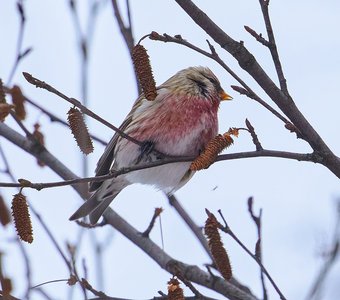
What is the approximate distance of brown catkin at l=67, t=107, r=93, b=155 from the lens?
2688mm

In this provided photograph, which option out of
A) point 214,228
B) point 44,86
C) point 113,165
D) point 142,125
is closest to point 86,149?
point 44,86

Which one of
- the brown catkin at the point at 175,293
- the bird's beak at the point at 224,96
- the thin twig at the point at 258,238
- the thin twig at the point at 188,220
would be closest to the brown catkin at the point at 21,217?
the brown catkin at the point at 175,293

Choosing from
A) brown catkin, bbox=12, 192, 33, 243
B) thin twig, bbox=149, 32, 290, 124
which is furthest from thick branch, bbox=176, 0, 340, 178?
brown catkin, bbox=12, 192, 33, 243

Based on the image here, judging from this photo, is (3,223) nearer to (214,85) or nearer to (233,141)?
(233,141)

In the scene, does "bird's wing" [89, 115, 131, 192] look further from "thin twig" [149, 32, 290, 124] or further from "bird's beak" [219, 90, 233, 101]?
"thin twig" [149, 32, 290, 124]

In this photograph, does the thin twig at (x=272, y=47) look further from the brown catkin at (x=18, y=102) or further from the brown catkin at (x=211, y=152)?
the brown catkin at (x=18, y=102)

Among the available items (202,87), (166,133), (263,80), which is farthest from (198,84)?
(263,80)

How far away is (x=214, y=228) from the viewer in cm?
280

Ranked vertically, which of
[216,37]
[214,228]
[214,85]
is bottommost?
[214,228]

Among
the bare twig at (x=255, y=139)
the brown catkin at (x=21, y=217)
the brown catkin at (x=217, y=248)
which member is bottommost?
the brown catkin at (x=217, y=248)

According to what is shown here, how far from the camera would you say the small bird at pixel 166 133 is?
3801 mm

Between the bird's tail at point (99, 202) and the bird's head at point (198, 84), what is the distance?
0.72 metres

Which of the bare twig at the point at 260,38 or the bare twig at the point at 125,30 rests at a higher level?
the bare twig at the point at 125,30

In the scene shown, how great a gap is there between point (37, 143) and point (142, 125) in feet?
1.87
